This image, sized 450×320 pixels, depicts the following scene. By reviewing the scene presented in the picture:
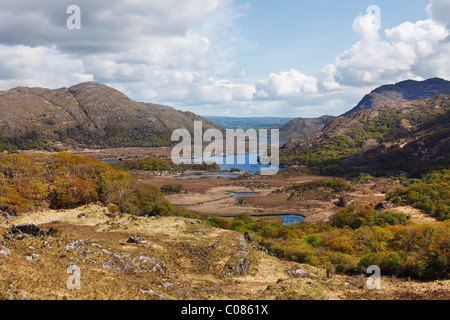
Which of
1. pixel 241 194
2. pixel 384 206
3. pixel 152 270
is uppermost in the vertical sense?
pixel 152 270

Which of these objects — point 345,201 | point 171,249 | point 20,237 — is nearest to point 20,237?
point 20,237

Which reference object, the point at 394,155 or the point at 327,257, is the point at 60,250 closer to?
the point at 327,257

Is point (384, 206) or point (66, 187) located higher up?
point (66, 187)

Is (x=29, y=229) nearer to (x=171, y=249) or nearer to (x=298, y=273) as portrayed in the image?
(x=171, y=249)

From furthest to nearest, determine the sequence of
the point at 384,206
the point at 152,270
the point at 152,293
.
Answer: the point at 384,206
the point at 152,270
the point at 152,293

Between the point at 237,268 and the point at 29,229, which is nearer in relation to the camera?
the point at 29,229

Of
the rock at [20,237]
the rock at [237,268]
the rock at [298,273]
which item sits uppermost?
the rock at [20,237]

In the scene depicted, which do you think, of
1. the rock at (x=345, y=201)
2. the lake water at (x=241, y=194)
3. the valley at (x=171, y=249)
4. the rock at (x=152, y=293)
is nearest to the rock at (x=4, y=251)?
the valley at (x=171, y=249)

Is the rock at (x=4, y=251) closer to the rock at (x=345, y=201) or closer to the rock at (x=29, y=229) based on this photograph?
the rock at (x=29, y=229)

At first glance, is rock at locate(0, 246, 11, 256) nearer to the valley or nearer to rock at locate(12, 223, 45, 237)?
the valley

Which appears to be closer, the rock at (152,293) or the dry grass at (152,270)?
the dry grass at (152,270)

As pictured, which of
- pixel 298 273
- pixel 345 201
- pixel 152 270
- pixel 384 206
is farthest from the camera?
pixel 345 201

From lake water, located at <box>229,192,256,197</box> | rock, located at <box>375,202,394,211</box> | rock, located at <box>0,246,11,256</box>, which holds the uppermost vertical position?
rock, located at <box>0,246,11,256</box>

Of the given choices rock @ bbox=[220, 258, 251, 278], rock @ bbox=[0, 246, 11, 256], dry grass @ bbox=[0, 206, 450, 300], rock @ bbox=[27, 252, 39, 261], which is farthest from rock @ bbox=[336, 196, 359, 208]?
rock @ bbox=[0, 246, 11, 256]
